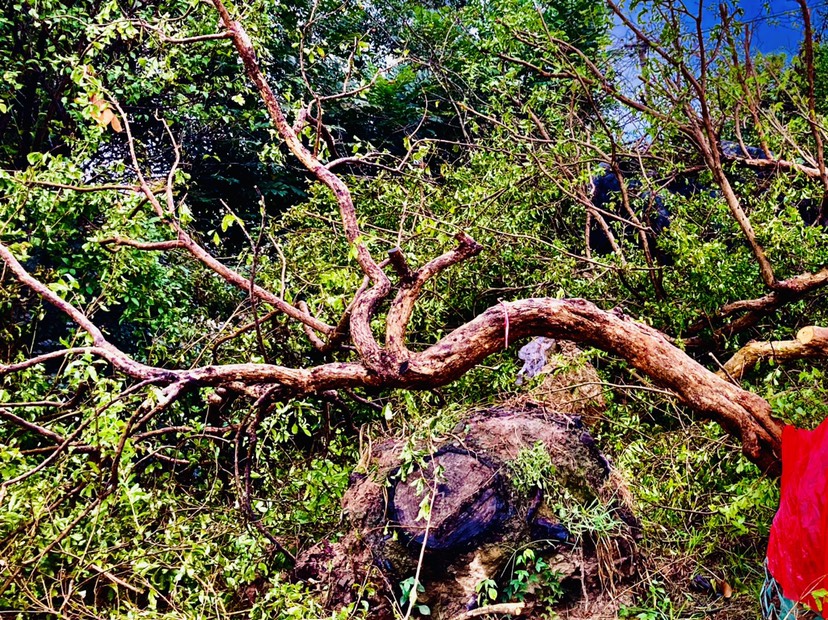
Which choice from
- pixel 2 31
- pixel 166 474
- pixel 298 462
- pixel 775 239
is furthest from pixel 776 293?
pixel 2 31

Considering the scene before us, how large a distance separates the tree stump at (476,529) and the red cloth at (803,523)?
1.09 meters

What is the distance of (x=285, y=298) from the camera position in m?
4.52

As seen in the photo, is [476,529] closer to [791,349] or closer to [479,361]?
[479,361]

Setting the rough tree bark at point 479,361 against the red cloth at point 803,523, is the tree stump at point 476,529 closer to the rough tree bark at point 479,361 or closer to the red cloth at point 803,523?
the rough tree bark at point 479,361

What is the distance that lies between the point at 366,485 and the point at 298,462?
1036 mm

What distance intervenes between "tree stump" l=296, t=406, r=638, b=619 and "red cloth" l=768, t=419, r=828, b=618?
3.58 ft

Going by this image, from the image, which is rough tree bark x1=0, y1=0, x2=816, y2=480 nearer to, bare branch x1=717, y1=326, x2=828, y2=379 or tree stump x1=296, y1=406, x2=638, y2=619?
bare branch x1=717, y1=326, x2=828, y2=379

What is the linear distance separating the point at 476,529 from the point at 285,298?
2.18 meters

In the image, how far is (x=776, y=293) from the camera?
4219 mm

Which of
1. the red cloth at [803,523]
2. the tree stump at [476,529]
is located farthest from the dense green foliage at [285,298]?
the red cloth at [803,523]

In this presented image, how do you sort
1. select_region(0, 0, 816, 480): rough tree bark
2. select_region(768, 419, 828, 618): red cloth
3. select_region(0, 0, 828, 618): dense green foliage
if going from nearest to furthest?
select_region(768, 419, 828, 618): red cloth
select_region(0, 0, 816, 480): rough tree bark
select_region(0, 0, 828, 618): dense green foliage

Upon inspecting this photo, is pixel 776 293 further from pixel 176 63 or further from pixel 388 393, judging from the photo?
pixel 176 63

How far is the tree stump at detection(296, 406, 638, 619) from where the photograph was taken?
10.4 feet

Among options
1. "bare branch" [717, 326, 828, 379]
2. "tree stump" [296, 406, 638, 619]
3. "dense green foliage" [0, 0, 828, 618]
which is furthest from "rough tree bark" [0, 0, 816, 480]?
"tree stump" [296, 406, 638, 619]
